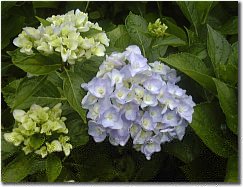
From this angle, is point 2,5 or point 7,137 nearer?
point 7,137

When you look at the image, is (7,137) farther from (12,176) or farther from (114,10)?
(114,10)

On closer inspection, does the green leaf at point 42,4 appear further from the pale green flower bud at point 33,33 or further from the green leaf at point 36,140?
the green leaf at point 36,140

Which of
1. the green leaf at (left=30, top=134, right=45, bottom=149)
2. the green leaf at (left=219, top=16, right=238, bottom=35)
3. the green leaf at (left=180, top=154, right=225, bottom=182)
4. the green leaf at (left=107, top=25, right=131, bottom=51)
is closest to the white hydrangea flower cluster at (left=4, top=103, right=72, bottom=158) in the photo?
the green leaf at (left=30, top=134, right=45, bottom=149)

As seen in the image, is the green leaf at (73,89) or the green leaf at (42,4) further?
the green leaf at (42,4)

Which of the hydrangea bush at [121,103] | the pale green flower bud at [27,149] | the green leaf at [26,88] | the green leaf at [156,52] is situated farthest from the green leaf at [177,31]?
the pale green flower bud at [27,149]

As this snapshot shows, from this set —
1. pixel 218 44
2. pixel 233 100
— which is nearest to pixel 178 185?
pixel 233 100

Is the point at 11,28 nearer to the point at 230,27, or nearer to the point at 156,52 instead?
the point at 156,52
